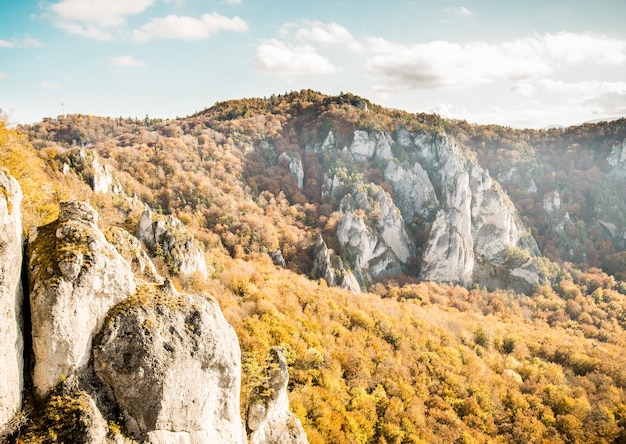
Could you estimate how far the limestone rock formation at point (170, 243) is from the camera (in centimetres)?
3597

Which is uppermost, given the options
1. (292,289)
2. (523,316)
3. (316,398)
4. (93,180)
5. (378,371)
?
(93,180)

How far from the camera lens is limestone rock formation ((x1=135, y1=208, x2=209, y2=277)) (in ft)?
118

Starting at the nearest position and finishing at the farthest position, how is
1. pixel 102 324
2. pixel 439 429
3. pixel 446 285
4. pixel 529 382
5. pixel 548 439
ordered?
pixel 102 324
pixel 439 429
pixel 548 439
pixel 529 382
pixel 446 285

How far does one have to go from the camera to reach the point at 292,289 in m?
48.8

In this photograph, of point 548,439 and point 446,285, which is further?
point 446,285

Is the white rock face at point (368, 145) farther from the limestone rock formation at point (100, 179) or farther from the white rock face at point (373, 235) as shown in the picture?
the limestone rock formation at point (100, 179)

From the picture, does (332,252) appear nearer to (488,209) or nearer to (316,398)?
(316,398)

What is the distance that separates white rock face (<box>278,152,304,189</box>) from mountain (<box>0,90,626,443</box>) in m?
0.53

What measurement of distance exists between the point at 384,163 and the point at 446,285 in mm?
44747

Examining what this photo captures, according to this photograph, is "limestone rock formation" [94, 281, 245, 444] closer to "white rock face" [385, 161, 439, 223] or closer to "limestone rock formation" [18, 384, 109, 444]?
"limestone rock formation" [18, 384, 109, 444]

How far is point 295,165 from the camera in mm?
103000

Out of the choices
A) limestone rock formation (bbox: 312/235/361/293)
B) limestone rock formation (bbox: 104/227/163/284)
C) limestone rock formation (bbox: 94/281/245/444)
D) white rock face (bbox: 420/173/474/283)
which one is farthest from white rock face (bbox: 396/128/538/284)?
limestone rock formation (bbox: 104/227/163/284)

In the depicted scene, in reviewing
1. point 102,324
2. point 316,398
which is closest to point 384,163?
point 316,398

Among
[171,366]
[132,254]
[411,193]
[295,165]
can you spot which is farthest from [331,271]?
[171,366]
